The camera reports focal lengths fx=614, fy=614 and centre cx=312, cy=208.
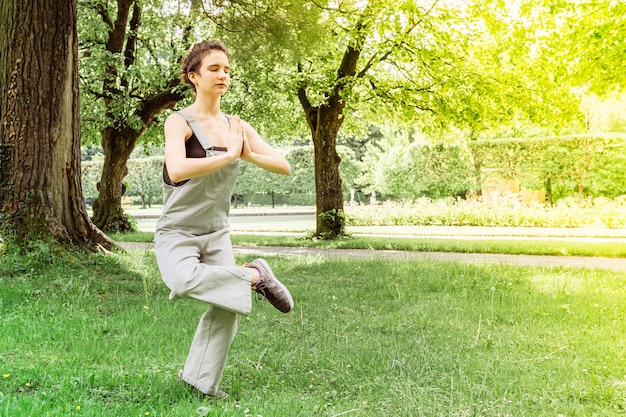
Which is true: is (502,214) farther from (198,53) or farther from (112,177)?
(198,53)

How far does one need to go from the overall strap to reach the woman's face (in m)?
0.15

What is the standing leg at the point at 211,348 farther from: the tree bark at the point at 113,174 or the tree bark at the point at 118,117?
the tree bark at the point at 113,174

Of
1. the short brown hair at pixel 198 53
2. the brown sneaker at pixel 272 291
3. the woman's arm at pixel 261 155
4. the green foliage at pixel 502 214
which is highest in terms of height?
the short brown hair at pixel 198 53

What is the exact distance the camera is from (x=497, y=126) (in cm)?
1400

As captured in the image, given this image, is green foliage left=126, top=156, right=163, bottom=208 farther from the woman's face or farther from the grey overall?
the woman's face

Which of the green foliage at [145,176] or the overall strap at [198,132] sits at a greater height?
the green foliage at [145,176]

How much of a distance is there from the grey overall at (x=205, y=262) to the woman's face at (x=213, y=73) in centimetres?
19

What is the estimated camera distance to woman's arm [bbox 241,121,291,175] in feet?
10.2

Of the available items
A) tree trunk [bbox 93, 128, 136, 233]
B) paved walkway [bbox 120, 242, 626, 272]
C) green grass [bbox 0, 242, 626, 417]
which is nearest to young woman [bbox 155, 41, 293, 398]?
green grass [bbox 0, 242, 626, 417]

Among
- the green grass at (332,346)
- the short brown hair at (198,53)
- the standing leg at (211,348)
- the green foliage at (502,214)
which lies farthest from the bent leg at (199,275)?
the green foliage at (502,214)

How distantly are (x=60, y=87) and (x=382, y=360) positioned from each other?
5.63 m

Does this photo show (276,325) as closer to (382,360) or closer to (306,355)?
(306,355)

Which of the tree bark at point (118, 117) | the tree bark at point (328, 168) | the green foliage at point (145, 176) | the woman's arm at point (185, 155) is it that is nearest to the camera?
the woman's arm at point (185, 155)

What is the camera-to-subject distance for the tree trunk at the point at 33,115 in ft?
24.3
